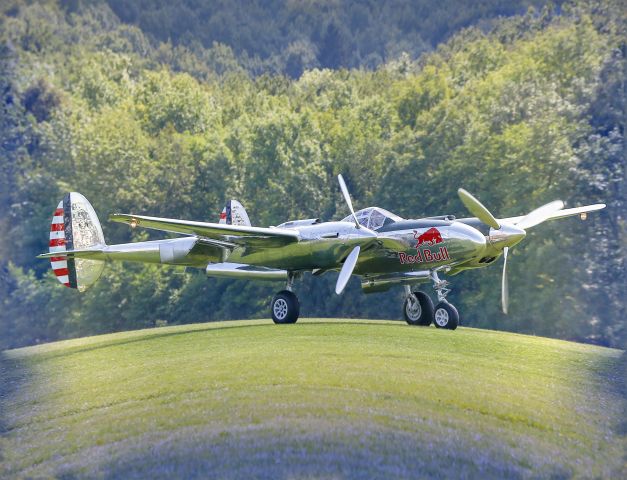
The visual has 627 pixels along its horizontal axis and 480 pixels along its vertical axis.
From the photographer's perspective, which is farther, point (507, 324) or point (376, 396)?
point (507, 324)

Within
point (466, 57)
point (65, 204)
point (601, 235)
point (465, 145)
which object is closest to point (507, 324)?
point (601, 235)

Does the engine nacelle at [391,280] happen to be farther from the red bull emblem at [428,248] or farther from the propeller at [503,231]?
the propeller at [503,231]

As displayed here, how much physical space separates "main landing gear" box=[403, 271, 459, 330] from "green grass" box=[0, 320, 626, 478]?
3.16 metres

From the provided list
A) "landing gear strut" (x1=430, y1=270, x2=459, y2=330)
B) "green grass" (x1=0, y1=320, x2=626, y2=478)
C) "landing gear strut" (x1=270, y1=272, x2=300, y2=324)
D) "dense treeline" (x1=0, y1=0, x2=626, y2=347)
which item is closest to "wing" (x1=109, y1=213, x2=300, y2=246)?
"landing gear strut" (x1=270, y1=272, x2=300, y2=324)

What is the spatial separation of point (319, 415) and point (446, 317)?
309 inches

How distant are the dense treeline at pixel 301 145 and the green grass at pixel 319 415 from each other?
1679 cm

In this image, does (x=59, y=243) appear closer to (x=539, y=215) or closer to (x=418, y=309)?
(x=418, y=309)

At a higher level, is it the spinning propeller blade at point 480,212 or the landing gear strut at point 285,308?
the spinning propeller blade at point 480,212

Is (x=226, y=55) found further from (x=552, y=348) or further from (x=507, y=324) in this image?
(x=552, y=348)

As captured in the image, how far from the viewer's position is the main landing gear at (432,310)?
21.8 meters

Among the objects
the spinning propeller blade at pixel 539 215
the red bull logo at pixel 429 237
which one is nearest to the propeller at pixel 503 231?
the spinning propeller blade at pixel 539 215

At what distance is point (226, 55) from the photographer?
36875 mm

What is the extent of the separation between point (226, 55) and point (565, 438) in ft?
83.5

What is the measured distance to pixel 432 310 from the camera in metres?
22.6
